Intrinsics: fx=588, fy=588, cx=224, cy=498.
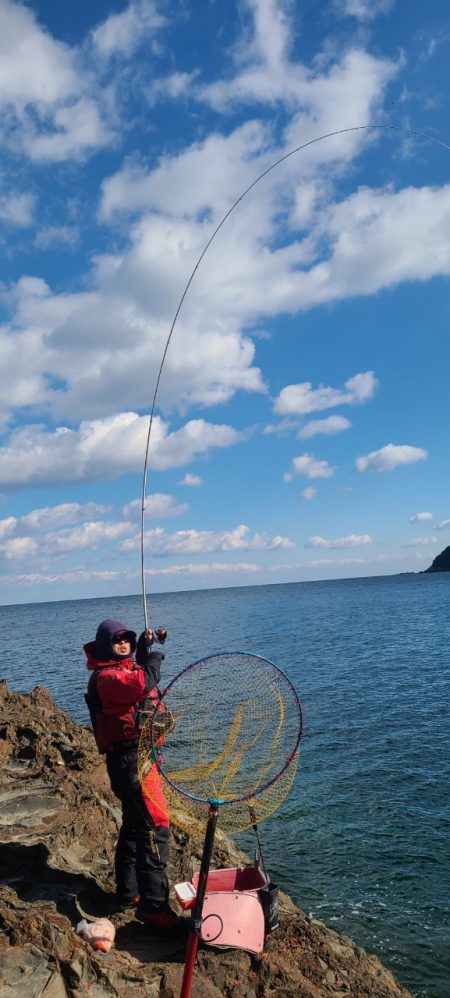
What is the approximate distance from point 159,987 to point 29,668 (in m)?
39.6

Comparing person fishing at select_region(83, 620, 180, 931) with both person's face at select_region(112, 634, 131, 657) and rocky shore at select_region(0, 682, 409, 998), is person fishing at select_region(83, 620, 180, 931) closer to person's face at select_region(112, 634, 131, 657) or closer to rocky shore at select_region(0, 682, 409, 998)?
person's face at select_region(112, 634, 131, 657)

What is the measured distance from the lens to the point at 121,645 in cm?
635

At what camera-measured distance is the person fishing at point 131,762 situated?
6102mm

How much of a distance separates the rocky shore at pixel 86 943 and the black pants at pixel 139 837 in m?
0.43

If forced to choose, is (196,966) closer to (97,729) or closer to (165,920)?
(165,920)

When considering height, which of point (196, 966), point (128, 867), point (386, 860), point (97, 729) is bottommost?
point (386, 860)

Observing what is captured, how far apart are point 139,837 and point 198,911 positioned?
1.32m

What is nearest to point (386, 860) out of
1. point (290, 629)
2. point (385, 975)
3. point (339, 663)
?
point (385, 975)

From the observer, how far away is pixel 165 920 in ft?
19.9

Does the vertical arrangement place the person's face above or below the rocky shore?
above

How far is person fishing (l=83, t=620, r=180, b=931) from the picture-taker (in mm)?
6102

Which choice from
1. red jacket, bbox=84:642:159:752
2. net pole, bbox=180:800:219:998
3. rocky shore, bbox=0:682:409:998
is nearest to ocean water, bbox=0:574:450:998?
rocky shore, bbox=0:682:409:998

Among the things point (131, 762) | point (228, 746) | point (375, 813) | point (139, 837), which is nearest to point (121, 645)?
point (131, 762)

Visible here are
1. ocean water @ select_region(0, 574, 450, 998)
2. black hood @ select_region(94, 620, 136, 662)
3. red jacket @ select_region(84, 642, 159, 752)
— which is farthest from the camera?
ocean water @ select_region(0, 574, 450, 998)
